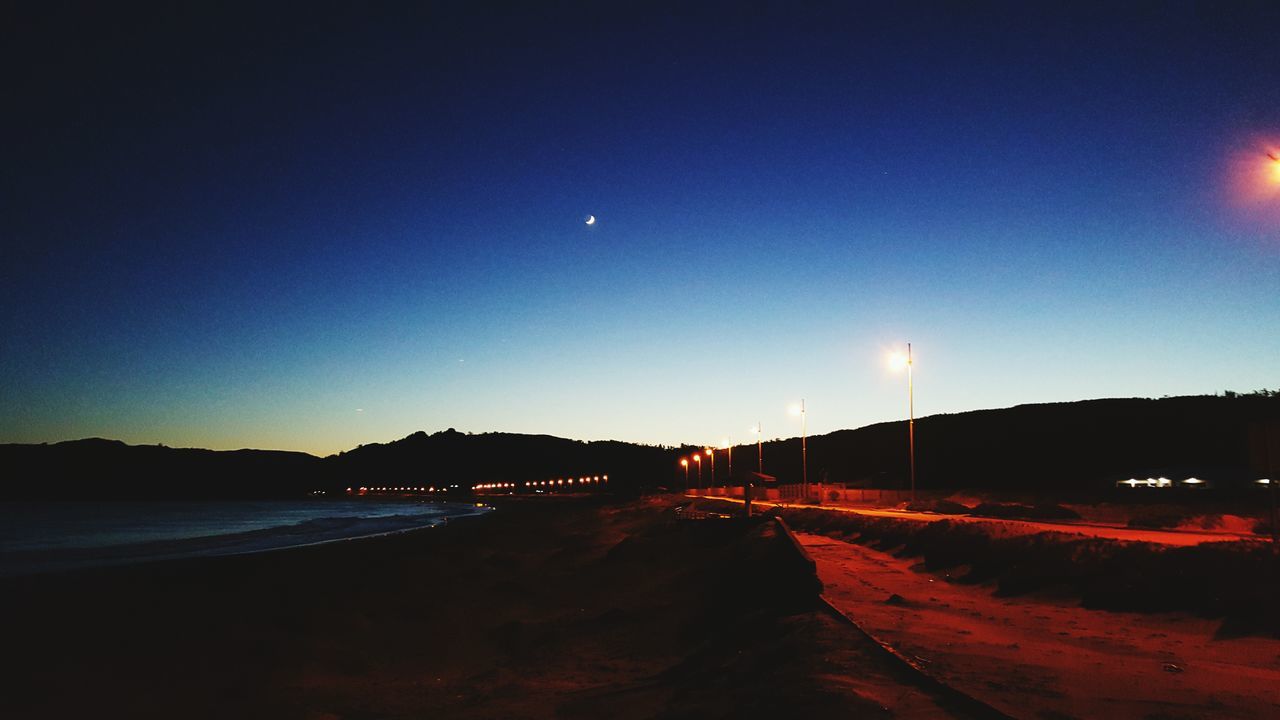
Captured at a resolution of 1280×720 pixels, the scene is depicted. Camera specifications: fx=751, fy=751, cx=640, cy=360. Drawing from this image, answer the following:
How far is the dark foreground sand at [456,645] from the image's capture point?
899 centimetres

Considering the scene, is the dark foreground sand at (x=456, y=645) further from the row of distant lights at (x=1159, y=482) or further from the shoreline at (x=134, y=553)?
the row of distant lights at (x=1159, y=482)

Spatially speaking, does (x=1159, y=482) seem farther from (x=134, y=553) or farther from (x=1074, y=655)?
(x=134, y=553)

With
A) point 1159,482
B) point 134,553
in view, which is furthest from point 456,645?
point 1159,482

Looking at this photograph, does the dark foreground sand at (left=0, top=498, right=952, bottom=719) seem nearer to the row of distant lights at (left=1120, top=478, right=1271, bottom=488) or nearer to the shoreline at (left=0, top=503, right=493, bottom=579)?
the shoreline at (left=0, top=503, right=493, bottom=579)

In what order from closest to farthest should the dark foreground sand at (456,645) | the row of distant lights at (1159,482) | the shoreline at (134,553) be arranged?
the dark foreground sand at (456,645) → the shoreline at (134,553) → the row of distant lights at (1159,482)

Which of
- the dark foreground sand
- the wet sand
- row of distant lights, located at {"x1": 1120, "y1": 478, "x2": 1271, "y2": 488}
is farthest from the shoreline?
row of distant lights, located at {"x1": 1120, "y1": 478, "x2": 1271, "y2": 488}

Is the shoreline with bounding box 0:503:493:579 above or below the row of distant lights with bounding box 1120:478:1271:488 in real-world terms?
below

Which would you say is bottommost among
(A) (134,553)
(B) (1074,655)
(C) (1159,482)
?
(A) (134,553)

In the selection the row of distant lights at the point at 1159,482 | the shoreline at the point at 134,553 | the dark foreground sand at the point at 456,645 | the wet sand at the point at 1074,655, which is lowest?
the shoreline at the point at 134,553

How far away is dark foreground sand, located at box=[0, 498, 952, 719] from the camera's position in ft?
29.5

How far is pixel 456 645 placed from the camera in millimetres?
17094

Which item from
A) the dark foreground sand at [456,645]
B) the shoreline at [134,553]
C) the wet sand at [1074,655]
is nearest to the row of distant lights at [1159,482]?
the dark foreground sand at [456,645]

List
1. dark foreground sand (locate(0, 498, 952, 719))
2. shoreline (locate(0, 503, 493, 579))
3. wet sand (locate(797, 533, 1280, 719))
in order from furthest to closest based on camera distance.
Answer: shoreline (locate(0, 503, 493, 579))
dark foreground sand (locate(0, 498, 952, 719))
wet sand (locate(797, 533, 1280, 719))

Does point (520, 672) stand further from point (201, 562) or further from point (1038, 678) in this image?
point (201, 562)
